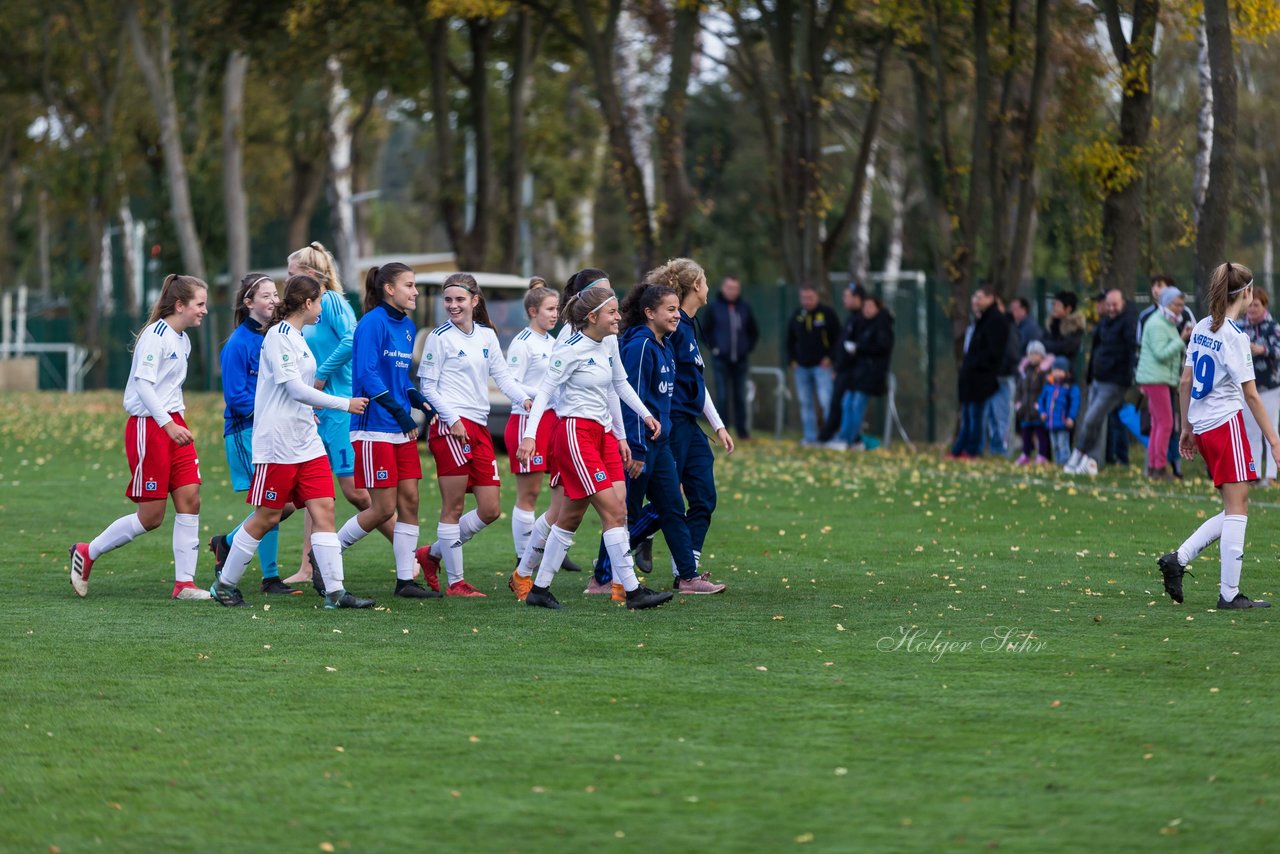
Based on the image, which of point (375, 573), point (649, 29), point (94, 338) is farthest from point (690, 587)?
point (94, 338)

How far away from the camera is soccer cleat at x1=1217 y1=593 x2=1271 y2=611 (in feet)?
29.5

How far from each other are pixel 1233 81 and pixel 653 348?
926 centimetres

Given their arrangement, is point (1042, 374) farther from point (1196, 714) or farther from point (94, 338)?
point (94, 338)

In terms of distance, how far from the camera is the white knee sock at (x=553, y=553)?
30.5ft

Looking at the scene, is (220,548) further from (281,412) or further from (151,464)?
(281,412)

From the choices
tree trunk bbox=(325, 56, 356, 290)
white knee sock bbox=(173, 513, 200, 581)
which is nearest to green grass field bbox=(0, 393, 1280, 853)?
white knee sock bbox=(173, 513, 200, 581)

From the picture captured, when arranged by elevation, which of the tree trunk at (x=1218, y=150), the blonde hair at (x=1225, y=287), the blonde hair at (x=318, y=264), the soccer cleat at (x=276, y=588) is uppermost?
the tree trunk at (x=1218, y=150)

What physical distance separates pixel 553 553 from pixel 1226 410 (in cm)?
348

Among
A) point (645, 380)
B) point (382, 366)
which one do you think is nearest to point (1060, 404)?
point (645, 380)

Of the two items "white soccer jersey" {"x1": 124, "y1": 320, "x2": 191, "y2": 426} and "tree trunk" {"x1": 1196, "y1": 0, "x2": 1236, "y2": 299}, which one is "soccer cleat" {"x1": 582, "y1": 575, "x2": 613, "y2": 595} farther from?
"tree trunk" {"x1": 1196, "y1": 0, "x2": 1236, "y2": 299}

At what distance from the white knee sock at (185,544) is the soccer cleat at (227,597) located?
0.94 feet

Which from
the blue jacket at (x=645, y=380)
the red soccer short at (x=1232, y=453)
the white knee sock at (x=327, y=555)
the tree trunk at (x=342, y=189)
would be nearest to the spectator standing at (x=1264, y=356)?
the red soccer short at (x=1232, y=453)

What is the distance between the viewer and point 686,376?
9930 millimetres

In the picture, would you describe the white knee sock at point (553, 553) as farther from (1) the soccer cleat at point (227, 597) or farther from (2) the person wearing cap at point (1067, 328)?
(2) the person wearing cap at point (1067, 328)
